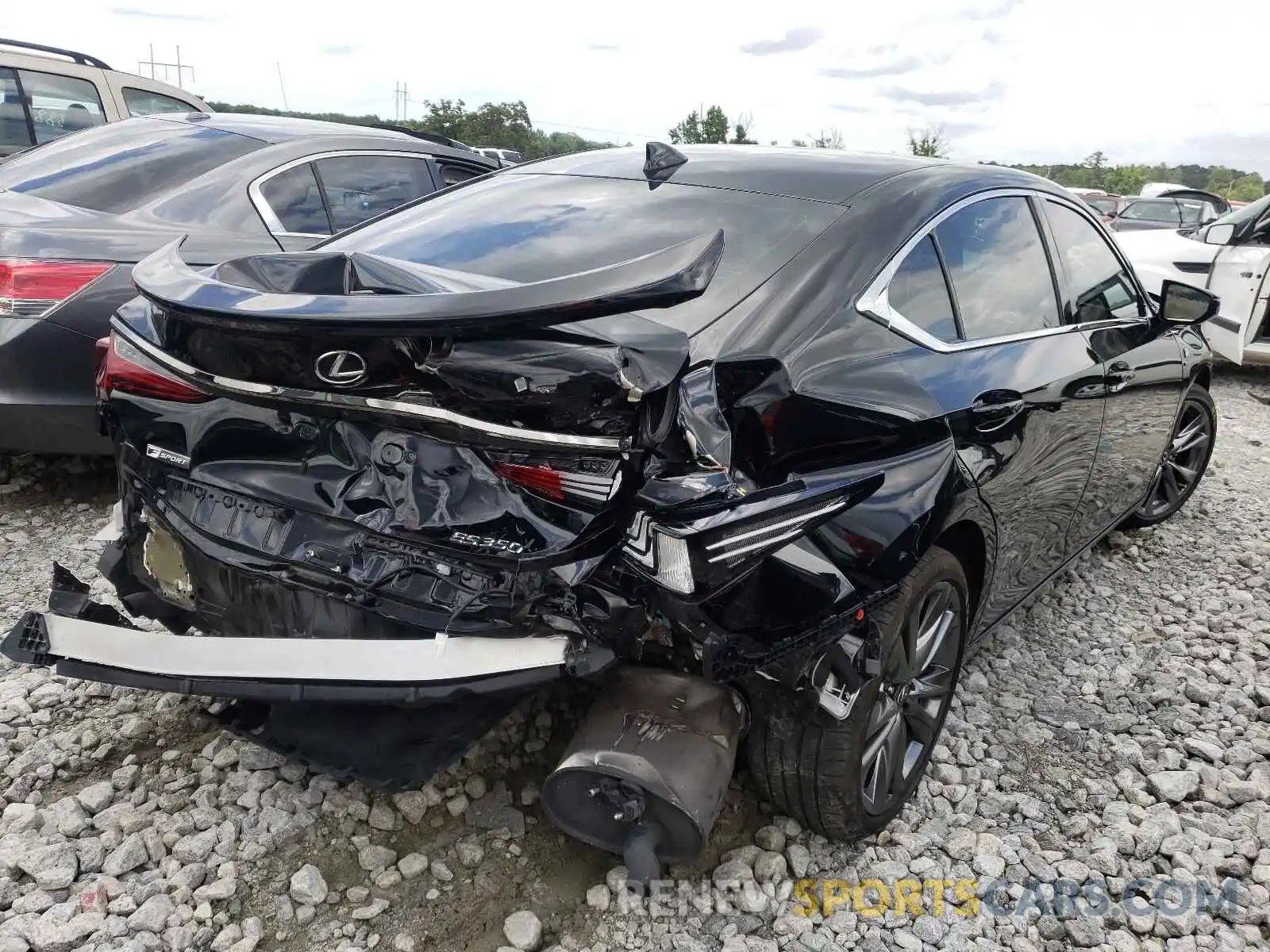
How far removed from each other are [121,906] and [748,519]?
1586mm

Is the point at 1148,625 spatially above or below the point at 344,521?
below

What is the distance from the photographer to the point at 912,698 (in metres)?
2.43

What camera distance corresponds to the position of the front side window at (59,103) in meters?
6.40

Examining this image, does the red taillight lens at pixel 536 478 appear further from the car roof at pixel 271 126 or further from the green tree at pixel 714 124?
the green tree at pixel 714 124

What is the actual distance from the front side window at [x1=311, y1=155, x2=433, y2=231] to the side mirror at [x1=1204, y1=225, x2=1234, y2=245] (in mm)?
6103

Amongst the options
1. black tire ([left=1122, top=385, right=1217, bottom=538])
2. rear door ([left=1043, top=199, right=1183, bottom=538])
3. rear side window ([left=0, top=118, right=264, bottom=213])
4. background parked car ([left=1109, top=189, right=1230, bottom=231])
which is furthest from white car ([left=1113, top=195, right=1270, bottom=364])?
rear side window ([left=0, top=118, right=264, bottom=213])

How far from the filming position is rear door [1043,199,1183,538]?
10.2ft

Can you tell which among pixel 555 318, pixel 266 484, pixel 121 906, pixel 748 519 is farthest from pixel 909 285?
pixel 121 906

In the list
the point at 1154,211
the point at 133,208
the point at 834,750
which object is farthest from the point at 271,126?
the point at 1154,211

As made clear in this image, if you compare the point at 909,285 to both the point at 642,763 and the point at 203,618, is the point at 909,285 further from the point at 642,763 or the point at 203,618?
the point at 203,618

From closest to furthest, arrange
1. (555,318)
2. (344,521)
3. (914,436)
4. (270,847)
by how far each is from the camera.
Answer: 1. (555,318)
2. (344,521)
3. (914,436)
4. (270,847)

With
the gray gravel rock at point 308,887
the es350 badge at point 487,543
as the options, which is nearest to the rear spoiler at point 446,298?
the es350 badge at point 487,543

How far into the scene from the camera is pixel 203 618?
2.14 metres

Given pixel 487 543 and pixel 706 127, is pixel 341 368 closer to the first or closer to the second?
pixel 487 543
